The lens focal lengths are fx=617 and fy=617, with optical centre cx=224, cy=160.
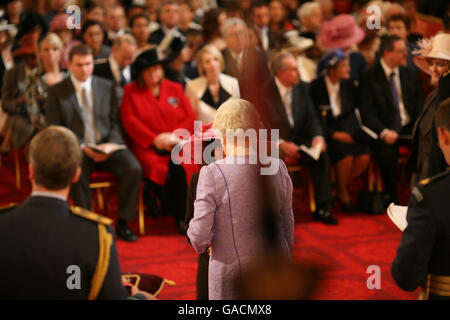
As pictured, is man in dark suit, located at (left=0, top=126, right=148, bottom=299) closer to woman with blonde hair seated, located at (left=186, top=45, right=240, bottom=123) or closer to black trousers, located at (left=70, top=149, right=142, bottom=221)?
black trousers, located at (left=70, top=149, right=142, bottom=221)

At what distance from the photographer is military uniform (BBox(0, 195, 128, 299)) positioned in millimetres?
1762

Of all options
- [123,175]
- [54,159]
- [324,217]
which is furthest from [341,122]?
[54,159]

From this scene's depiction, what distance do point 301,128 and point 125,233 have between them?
67.0 inches

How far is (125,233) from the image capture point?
4707 millimetres

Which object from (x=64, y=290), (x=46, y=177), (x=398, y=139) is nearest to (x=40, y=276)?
(x=64, y=290)

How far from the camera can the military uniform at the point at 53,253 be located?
69.4 inches

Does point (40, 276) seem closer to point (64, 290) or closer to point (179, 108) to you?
point (64, 290)

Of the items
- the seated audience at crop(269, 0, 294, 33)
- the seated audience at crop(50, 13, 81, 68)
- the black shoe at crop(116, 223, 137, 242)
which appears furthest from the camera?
the seated audience at crop(269, 0, 294, 33)

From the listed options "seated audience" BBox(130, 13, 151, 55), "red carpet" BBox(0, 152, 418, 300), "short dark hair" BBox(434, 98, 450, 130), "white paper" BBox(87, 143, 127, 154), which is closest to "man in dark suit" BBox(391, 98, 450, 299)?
"short dark hair" BBox(434, 98, 450, 130)

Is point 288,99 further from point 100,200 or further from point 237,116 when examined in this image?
point 237,116

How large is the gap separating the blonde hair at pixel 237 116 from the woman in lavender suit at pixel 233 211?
0.04 ft

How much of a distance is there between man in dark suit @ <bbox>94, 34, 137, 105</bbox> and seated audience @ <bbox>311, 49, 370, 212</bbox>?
172 centimetres

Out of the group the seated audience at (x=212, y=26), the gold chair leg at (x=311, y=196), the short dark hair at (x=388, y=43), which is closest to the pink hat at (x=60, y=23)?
the seated audience at (x=212, y=26)

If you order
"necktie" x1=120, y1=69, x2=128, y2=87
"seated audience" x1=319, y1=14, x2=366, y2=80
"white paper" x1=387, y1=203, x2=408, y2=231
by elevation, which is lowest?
"necktie" x1=120, y1=69, x2=128, y2=87
